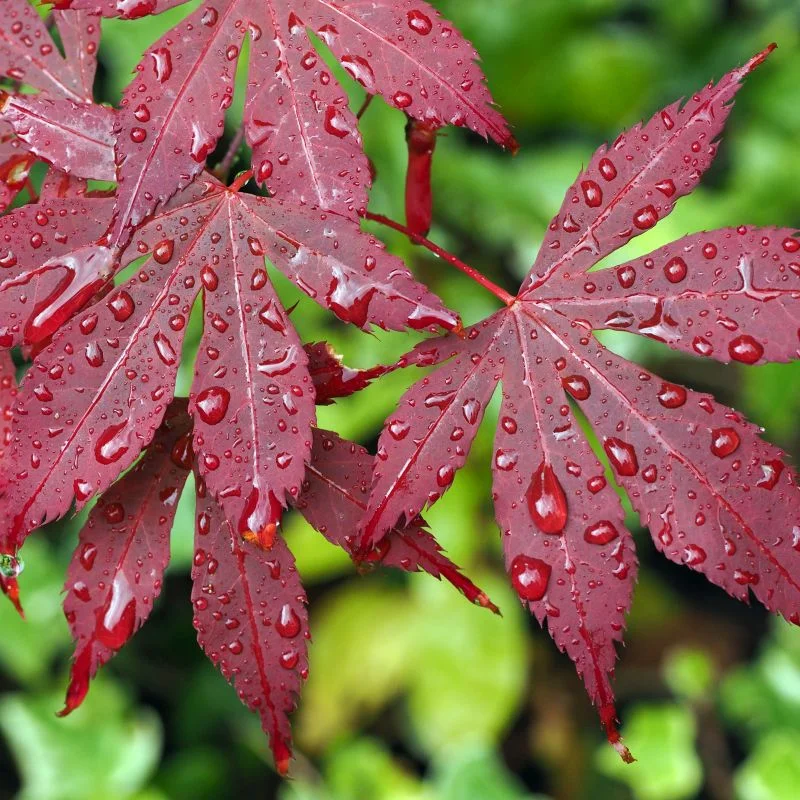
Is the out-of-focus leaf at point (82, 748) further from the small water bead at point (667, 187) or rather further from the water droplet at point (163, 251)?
the small water bead at point (667, 187)

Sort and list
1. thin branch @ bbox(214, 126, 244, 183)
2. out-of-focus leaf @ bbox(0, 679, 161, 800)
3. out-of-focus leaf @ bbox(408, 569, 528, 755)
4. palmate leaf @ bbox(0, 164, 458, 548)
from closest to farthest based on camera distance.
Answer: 1. palmate leaf @ bbox(0, 164, 458, 548)
2. thin branch @ bbox(214, 126, 244, 183)
3. out-of-focus leaf @ bbox(0, 679, 161, 800)
4. out-of-focus leaf @ bbox(408, 569, 528, 755)

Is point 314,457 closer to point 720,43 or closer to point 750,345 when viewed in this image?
point 750,345

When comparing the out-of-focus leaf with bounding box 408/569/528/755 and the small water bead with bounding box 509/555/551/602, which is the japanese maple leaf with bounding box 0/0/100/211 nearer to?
the small water bead with bounding box 509/555/551/602

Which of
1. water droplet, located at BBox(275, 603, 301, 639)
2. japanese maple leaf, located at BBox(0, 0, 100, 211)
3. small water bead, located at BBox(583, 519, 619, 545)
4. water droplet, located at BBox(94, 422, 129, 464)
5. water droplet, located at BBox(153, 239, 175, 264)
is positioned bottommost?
water droplet, located at BBox(275, 603, 301, 639)

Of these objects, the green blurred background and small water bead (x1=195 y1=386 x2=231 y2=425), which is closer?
small water bead (x1=195 y1=386 x2=231 y2=425)

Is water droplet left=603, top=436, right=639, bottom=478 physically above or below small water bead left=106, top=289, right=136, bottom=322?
below

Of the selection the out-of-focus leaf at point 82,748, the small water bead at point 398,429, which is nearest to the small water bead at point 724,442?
the small water bead at point 398,429

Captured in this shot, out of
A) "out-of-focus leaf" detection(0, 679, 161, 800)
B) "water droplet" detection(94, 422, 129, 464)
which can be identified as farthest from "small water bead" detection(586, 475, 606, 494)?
"out-of-focus leaf" detection(0, 679, 161, 800)

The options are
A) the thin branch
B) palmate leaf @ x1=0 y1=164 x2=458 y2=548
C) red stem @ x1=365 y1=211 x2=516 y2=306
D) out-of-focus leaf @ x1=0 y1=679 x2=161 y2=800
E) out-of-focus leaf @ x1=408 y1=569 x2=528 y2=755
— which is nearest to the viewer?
palmate leaf @ x1=0 y1=164 x2=458 y2=548

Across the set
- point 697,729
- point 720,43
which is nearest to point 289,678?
point 697,729
